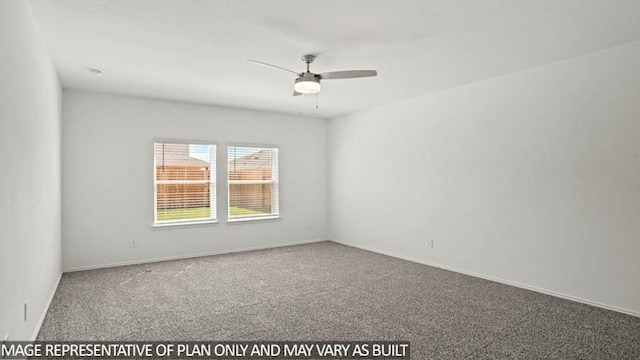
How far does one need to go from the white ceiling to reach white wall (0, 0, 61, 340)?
1.35 feet

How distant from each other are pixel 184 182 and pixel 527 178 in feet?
15.6

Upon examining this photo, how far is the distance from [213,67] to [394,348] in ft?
10.7

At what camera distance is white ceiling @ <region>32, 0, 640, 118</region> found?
8.46ft

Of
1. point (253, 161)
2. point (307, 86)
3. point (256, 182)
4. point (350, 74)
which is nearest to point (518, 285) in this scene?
point (350, 74)

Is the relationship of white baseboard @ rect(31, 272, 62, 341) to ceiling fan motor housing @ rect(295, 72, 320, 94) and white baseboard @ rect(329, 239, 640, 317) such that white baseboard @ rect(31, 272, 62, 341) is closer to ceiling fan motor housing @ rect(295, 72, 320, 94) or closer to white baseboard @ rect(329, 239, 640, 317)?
ceiling fan motor housing @ rect(295, 72, 320, 94)

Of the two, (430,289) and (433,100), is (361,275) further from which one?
(433,100)

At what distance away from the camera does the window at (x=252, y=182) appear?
6098mm

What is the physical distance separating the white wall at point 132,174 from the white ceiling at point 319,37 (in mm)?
616

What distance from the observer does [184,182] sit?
5637 millimetres

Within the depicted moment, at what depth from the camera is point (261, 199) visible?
645 centimetres

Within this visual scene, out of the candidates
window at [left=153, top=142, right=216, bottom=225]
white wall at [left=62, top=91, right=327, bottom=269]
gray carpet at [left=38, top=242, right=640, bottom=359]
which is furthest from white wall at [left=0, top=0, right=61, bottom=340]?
window at [left=153, top=142, right=216, bottom=225]

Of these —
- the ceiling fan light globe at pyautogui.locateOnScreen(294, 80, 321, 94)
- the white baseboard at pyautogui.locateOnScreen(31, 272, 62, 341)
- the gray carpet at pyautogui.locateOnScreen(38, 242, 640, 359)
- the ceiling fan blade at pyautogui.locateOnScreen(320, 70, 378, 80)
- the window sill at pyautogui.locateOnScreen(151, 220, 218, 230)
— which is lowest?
the gray carpet at pyautogui.locateOnScreen(38, 242, 640, 359)

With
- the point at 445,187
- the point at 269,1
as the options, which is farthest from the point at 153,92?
the point at 445,187

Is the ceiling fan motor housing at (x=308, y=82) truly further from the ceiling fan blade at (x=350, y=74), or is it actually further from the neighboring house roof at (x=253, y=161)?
the neighboring house roof at (x=253, y=161)
